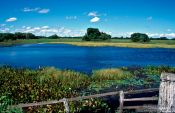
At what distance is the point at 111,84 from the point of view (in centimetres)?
2714

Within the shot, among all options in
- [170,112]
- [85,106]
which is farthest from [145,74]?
[170,112]

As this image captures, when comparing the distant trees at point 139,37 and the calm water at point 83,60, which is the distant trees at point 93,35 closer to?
the distant trees at point 139,37

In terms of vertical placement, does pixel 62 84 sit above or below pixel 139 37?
below

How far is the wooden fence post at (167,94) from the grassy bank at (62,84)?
725 cm

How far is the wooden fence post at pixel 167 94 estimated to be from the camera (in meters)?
6.23

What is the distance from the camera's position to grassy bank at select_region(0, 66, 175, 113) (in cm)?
1474

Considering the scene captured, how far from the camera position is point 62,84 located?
22953mm

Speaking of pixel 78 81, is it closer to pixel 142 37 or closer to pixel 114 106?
pixel 114 106

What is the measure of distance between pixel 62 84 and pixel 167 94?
17.1 metres

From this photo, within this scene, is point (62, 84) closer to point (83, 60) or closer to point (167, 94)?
point (167, 94)

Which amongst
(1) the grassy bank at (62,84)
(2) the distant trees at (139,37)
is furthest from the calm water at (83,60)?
(2) the distant trees at (139,37)

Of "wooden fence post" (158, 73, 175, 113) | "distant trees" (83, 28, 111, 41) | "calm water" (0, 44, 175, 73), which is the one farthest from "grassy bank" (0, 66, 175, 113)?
"distant trees" (83, 28, 111, 41)

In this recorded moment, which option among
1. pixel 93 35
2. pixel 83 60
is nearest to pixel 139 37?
pixel 93 35

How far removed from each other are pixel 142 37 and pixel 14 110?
182 metres
